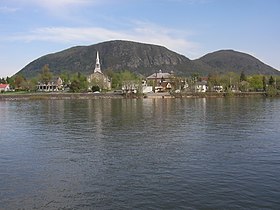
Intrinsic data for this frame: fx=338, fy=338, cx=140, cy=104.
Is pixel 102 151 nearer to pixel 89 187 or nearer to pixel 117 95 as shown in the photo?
pixel 89 187

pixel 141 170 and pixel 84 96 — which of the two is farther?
pixel 84 96

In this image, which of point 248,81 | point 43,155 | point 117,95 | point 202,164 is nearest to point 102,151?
point 43,155

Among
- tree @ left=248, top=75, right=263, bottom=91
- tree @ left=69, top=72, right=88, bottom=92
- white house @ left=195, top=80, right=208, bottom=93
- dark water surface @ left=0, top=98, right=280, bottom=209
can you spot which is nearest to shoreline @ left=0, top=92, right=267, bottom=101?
tree @ left=69, top=72, right=88, bottom=92

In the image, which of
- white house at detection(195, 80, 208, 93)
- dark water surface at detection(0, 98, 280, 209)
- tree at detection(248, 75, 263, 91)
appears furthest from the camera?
white house at detection(195, 80, 208, 93)

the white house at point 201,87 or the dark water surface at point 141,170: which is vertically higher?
the white house at point 201,87

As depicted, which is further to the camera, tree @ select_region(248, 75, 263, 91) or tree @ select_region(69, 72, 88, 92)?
tree @ select_region(248, 75, 263, 91)

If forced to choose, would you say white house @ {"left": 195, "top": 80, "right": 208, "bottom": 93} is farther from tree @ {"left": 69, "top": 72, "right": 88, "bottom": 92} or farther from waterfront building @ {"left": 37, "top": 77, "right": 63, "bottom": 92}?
waterfront building @ {"left": 37, "top": 77, "right": 63, "bottom": 92}

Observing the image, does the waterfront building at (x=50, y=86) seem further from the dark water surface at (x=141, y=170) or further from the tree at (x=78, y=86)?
the dark water surface at (x=141, y=170)

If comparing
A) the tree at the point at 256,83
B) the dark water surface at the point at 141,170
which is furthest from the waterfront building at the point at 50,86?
the dark water surface at the point at 141,170

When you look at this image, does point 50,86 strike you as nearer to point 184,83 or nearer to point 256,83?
point 184,83

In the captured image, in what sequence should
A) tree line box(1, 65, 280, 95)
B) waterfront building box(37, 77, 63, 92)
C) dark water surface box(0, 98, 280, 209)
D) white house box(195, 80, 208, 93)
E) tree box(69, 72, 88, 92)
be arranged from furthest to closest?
waterfront building box(37, 77, 63, 92) → white house box(195, 80, 208, 93) → tree line box(1, 65, 280, 95) → tree box(69, 72, 88, 92) → dark water surface box(0, 98, 280, 209)

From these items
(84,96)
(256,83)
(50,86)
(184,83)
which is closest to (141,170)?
(84,96)

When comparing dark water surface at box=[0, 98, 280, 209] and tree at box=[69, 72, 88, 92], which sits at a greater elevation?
tree at box=[69, 72, 88, 92]

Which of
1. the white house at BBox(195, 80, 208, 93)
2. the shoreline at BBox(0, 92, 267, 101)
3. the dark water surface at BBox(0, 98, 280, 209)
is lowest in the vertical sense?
the dark water surface at BBox(0, 98, 280, 209)
